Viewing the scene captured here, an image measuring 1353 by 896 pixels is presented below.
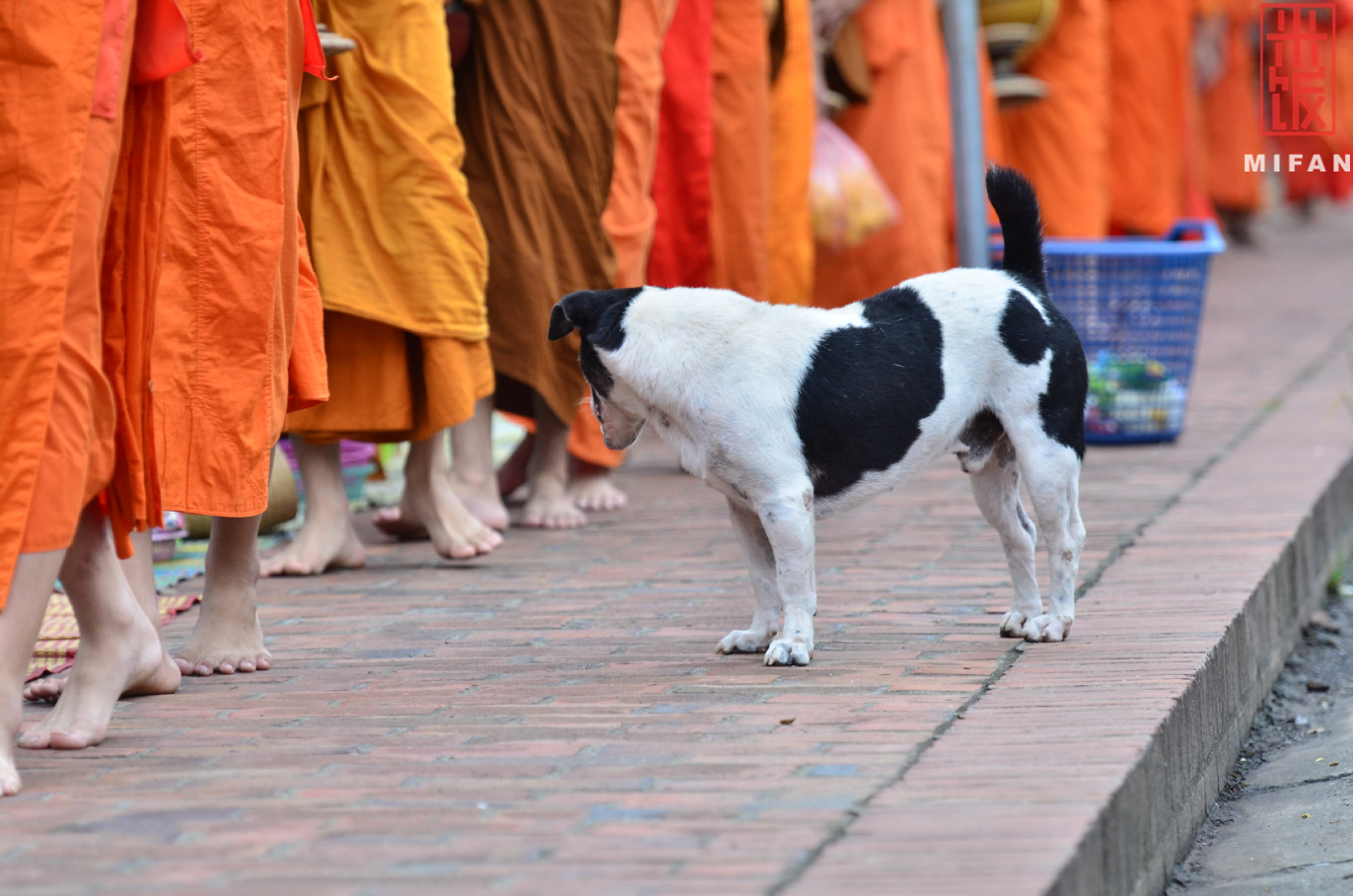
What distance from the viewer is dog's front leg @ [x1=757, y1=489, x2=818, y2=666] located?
3.09 m

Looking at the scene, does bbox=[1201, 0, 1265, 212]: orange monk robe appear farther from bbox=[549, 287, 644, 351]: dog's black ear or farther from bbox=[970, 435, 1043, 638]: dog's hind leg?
bbox=[549, 287, 644, 351]: dog's black ear

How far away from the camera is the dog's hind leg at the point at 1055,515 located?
323cm

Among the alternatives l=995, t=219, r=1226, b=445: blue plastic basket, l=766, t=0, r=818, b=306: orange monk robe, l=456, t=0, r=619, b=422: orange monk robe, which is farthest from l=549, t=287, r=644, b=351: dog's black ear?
l=995, t=219, r=1226, b=445: blue plastic basket

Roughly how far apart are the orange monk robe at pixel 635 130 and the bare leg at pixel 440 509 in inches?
19.9

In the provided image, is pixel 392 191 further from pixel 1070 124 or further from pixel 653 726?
pixel 1070 124

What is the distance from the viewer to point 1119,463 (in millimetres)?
5621

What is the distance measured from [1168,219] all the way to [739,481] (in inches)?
347

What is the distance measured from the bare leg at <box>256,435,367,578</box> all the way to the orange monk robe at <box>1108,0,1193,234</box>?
789cm

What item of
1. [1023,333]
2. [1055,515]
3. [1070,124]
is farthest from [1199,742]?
[1070,124]

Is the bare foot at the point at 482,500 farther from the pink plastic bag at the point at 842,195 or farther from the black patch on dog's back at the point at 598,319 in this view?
the pink plastic bag at the point at 842,195

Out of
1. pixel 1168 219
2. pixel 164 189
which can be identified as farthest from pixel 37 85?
pixel 1168 219

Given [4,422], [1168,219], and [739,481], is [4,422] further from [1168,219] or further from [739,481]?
[1168,219]

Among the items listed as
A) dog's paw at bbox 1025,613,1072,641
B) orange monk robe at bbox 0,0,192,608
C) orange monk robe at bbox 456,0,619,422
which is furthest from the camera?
orange monk robe at bbox 456,0,619,422

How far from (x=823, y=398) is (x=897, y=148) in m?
4.32
